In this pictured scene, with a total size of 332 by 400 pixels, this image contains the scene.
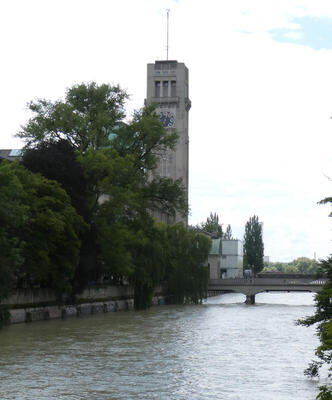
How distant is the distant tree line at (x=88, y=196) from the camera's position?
168 ft

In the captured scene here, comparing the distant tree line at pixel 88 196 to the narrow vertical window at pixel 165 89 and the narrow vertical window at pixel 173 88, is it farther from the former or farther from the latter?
the narrow vertical window at pixel 165 89

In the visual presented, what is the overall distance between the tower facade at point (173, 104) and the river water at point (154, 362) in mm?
85916

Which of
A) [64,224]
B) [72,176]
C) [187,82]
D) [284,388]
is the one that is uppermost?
[187,82]

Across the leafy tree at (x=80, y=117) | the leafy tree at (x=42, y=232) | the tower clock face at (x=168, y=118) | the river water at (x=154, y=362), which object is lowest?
the river water at (x=154, y=362)

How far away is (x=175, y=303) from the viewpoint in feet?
283

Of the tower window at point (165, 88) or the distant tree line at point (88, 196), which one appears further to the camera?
the tower window at point (165, 88)

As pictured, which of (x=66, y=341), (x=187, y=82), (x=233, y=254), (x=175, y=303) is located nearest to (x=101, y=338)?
(x=66, y=341)

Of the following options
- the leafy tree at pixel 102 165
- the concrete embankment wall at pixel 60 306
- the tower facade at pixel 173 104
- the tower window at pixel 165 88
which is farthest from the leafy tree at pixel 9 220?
the tower window at pixel 165 88

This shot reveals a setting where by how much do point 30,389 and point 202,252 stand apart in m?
63.8

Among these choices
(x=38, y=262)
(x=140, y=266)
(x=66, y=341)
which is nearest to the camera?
(x=66, y=341)

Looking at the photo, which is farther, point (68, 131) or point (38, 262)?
point (68, 131)

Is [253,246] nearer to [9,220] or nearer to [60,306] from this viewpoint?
[60,306]

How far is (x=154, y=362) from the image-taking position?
1222 inches

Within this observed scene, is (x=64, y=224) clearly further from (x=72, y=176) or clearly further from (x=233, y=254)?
(x=233, y=254)
